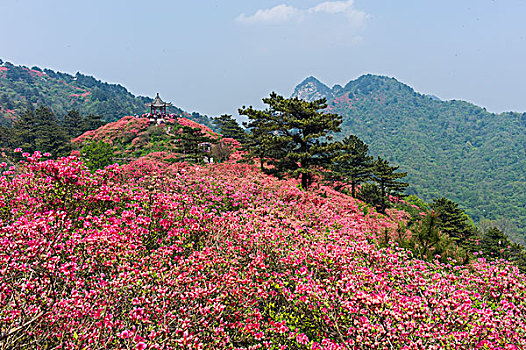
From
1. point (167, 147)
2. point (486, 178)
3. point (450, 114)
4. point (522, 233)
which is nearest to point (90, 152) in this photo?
point (167, 147)

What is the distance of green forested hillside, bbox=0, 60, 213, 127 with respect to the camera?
279 ft

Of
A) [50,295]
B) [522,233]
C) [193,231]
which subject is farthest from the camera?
[522,233]

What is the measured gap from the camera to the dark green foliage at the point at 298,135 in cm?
1912

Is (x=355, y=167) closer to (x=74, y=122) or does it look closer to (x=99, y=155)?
(x=99, y=155)

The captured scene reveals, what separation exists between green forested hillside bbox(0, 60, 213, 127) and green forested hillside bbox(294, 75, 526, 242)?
84.9 meters

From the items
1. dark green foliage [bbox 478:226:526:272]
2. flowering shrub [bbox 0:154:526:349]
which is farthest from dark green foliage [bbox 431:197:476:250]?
flowering shrub [bbox 0:154:526:349]

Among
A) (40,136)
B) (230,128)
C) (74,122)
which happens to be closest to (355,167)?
(230,128)

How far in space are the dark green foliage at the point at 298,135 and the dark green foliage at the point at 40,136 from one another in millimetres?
25478

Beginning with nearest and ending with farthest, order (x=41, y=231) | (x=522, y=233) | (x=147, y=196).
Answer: (x=41, y=231), (x=147, y=196), (x=522, y=233)

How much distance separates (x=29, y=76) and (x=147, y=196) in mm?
160741

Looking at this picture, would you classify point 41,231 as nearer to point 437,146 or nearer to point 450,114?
point 437,146

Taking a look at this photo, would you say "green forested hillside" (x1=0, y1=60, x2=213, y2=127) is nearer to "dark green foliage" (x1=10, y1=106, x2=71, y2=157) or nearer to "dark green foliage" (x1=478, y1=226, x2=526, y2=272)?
"dark green foliage" (x1=10, y1=106, x2=71, y2=157)

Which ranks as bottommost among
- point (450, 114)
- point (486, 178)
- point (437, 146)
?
point (486, 178)

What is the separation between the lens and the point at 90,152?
86.8 feet
